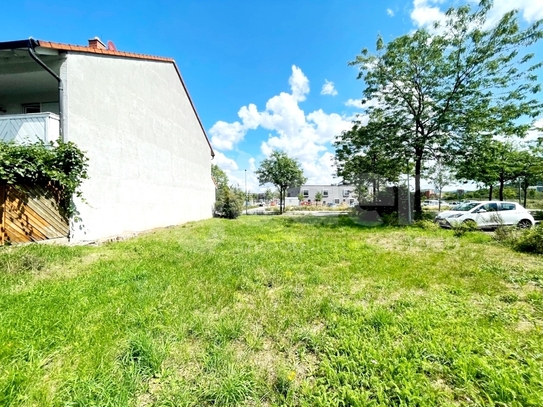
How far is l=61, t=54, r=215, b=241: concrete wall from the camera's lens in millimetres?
6700

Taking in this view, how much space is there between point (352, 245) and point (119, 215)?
26.8 feet

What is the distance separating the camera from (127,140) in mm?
8539

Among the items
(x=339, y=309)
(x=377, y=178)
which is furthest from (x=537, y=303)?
(x=377, y=178)

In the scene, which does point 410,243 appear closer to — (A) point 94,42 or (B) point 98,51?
(B) point 98,51

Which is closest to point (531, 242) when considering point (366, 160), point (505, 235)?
point (505, 235)

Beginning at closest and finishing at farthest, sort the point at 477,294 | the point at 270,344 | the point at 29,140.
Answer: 1. the point at 270,344
2. the point at 477,294
3. the point at 29,140

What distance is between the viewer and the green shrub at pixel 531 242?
6.06 m

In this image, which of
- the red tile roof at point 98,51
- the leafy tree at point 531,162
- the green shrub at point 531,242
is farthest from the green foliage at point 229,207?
the leafy tree at point 531,162

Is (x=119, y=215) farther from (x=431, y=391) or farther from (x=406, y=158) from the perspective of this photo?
(x=406, y=158)

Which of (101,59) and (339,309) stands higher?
(101,59)

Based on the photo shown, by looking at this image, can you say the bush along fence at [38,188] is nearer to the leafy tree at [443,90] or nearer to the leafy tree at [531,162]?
the leafy tree at [443,90]

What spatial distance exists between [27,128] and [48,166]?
1320 mm

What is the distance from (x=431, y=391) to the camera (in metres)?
1.70

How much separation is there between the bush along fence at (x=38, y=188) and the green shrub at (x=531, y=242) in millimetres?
12656
